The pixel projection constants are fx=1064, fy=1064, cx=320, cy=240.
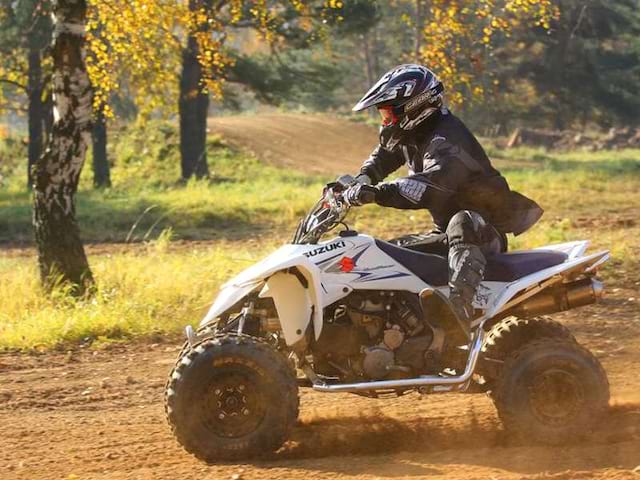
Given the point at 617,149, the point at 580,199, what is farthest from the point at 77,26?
the point at 617,149

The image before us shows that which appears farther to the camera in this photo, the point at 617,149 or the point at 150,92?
the point at 617,149

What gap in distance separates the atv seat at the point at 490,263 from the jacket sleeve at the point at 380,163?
2.12 ft

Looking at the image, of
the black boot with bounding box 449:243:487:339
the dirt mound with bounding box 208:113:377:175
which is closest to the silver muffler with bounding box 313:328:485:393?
the black boot with bounding box 449:243:487:339

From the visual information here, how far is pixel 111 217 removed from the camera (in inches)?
761

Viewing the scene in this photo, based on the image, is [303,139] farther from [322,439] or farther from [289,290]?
[289,290]

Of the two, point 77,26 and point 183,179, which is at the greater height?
point 77,26

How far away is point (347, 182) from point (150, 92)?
49.6 ft

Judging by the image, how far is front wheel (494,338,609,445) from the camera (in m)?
5.82

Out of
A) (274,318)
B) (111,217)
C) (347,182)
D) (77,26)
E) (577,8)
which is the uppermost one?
(577,8)

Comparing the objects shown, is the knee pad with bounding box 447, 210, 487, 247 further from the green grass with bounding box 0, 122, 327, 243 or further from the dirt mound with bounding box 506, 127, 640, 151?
the dirt mound with bounding box 506, 127, 640, 151

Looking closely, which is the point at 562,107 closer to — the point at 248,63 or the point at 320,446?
the point at 248,63

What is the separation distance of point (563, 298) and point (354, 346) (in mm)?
1244

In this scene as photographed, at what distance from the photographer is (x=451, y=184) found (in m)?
5.87

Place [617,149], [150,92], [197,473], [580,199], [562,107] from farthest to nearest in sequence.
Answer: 1. [562,107]
2. [617,149]
3. [150,92]
4. [580,199]
5. [197,473]
